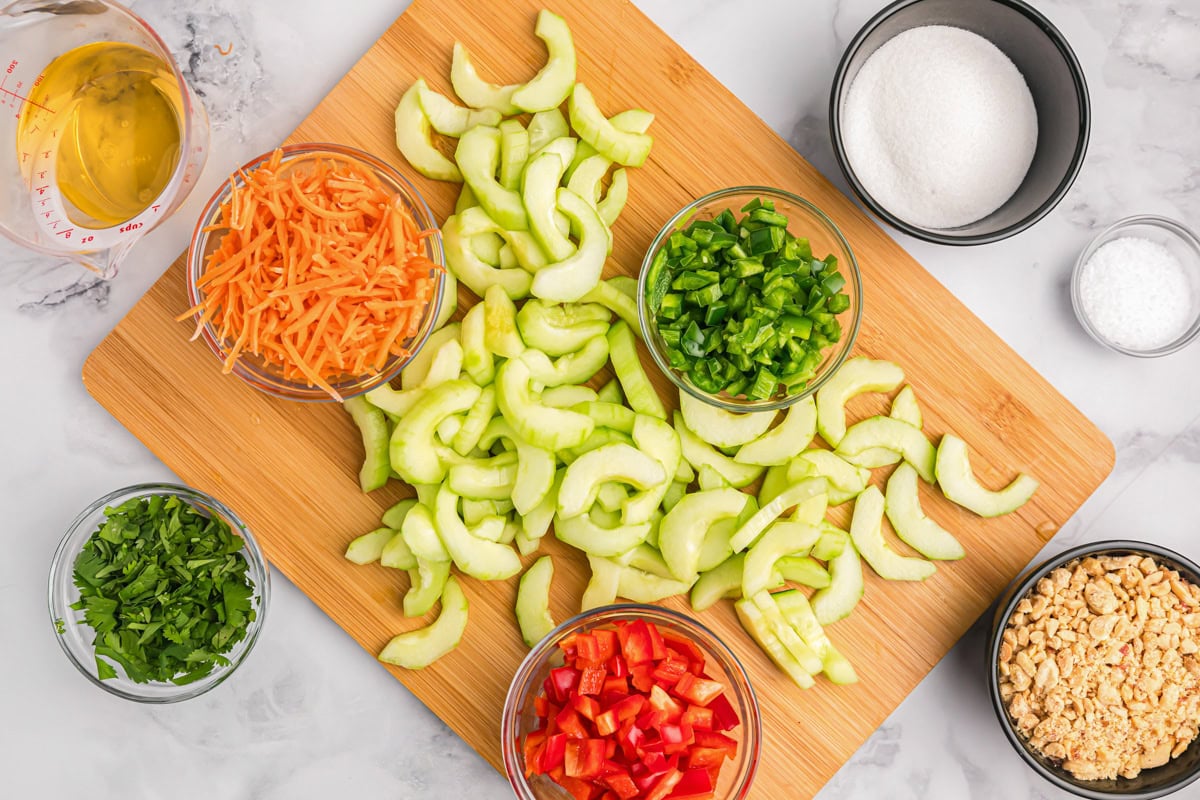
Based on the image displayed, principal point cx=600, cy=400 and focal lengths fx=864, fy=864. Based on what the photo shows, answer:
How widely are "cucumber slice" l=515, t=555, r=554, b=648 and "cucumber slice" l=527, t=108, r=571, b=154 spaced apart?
39.5 inches

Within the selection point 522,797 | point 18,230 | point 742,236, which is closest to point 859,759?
point 522,797

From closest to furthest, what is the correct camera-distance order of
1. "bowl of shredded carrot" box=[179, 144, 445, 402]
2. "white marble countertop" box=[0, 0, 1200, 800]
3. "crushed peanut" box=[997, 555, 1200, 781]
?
"bowl of shredded carrot" box=[179, 144, 445, 402] < "crushed peanut" box=[997, 555, 1200, 781] < "white marble countertop" box=[0, 0, 1200, 800]

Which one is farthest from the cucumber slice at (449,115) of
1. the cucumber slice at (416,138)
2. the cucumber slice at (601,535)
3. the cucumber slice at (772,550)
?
the cucumber slice at (772,550)

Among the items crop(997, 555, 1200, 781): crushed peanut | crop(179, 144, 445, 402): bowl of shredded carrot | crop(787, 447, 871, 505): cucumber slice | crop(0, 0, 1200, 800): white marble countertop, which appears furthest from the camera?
crop(0, 0, 1200, 800): white marble countertop

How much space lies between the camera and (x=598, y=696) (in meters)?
1.91

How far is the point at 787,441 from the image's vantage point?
206 centimetres

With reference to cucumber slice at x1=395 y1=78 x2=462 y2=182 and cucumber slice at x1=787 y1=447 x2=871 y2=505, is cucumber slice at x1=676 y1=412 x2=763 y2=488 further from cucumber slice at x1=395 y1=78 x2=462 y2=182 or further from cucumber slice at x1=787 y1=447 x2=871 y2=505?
cucumber slice at x1=395 y1=78 x2=462 y2=182

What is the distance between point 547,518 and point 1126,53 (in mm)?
1920

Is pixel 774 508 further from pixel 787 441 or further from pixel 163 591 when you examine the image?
pixel 163 591

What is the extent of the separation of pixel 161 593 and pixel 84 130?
1088 mm

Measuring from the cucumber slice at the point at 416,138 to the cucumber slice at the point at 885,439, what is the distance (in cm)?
117

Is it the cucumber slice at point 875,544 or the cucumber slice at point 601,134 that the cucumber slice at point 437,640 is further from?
the cucumber slice at point 601,134

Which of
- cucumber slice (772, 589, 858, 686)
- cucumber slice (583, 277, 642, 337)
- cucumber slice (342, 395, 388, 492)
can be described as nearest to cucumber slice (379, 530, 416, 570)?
cucumber slice (342, 395, 388, 492)

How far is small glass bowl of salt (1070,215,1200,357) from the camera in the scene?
216 cm
